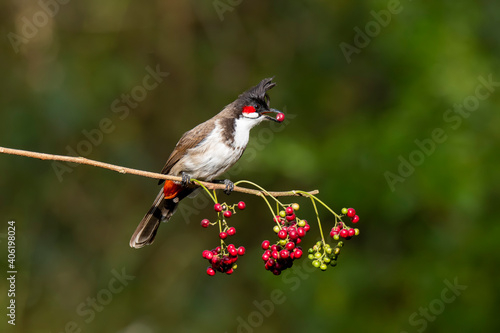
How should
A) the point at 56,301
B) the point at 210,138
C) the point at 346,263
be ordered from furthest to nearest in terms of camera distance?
the point at 56,301, the point at 346,263, the point at 210,138

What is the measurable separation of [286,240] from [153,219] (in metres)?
1.68

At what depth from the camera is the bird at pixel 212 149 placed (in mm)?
4105

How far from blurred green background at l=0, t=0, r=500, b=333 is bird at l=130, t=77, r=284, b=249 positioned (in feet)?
5.74

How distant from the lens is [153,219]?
13.9 feet

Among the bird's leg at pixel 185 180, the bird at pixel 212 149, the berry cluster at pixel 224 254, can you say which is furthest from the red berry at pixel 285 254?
the bird at pixel 212 149

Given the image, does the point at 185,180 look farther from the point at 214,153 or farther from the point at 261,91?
the point at 261,91

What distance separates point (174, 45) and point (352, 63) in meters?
2.04

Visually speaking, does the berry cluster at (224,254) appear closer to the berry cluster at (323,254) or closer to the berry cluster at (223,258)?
the berry cluster at (223,258)

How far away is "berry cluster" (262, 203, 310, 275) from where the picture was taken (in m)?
2.73

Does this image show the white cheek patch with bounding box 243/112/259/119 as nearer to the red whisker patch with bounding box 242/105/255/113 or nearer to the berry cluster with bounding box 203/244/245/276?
the red whisker patch with bounding box 242/105/255/113

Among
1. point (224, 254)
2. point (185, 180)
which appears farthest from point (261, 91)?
point (224, 254)

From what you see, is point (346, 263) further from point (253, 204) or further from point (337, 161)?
point (253, 204)

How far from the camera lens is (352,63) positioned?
22.8ft

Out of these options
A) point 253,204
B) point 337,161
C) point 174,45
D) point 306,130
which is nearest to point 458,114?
point 337,161
